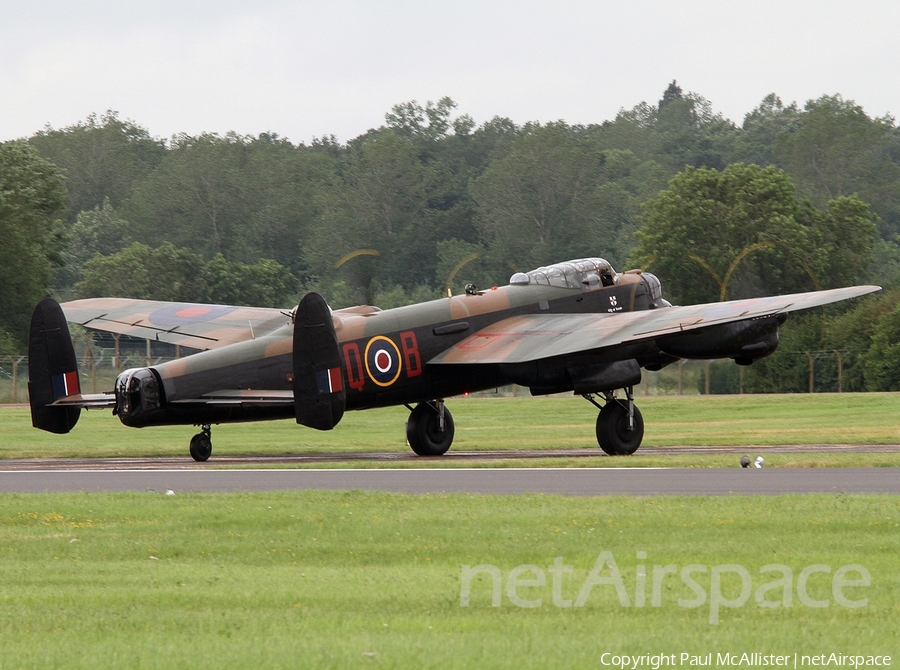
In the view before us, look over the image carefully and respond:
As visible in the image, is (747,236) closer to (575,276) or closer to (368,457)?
(575,276)

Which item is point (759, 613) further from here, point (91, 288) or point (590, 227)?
point (590, 227)

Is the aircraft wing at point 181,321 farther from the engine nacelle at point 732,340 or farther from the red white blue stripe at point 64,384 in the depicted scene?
the engine nacelle at point 732,340

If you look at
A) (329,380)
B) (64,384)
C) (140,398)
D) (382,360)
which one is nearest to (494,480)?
(329,380)

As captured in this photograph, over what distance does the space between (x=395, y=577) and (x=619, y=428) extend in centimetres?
1677

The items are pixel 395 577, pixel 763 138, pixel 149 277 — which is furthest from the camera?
pixel 763 138

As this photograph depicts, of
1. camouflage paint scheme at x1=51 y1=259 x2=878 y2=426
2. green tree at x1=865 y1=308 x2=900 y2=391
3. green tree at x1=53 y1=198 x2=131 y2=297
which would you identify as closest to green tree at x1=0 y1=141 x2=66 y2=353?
green tree at x1=53 y1=198 x2=131 y2=297

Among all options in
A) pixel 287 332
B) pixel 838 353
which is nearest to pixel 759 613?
pixel 287 332

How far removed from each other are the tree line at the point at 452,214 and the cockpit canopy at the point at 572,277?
7.65 m

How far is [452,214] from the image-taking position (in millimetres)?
104375

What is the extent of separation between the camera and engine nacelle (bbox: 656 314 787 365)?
93.9 ft

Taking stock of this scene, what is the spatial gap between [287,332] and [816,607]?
18.4 metres

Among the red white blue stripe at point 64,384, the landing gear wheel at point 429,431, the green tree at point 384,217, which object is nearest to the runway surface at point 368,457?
the landing gear wheel at point 429,431

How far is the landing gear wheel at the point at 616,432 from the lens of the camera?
94.8 feet

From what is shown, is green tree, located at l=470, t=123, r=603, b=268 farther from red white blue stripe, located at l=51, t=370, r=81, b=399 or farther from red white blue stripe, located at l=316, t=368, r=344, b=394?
red white blue stripe, located at l=316, t=368, r=344, b=394
